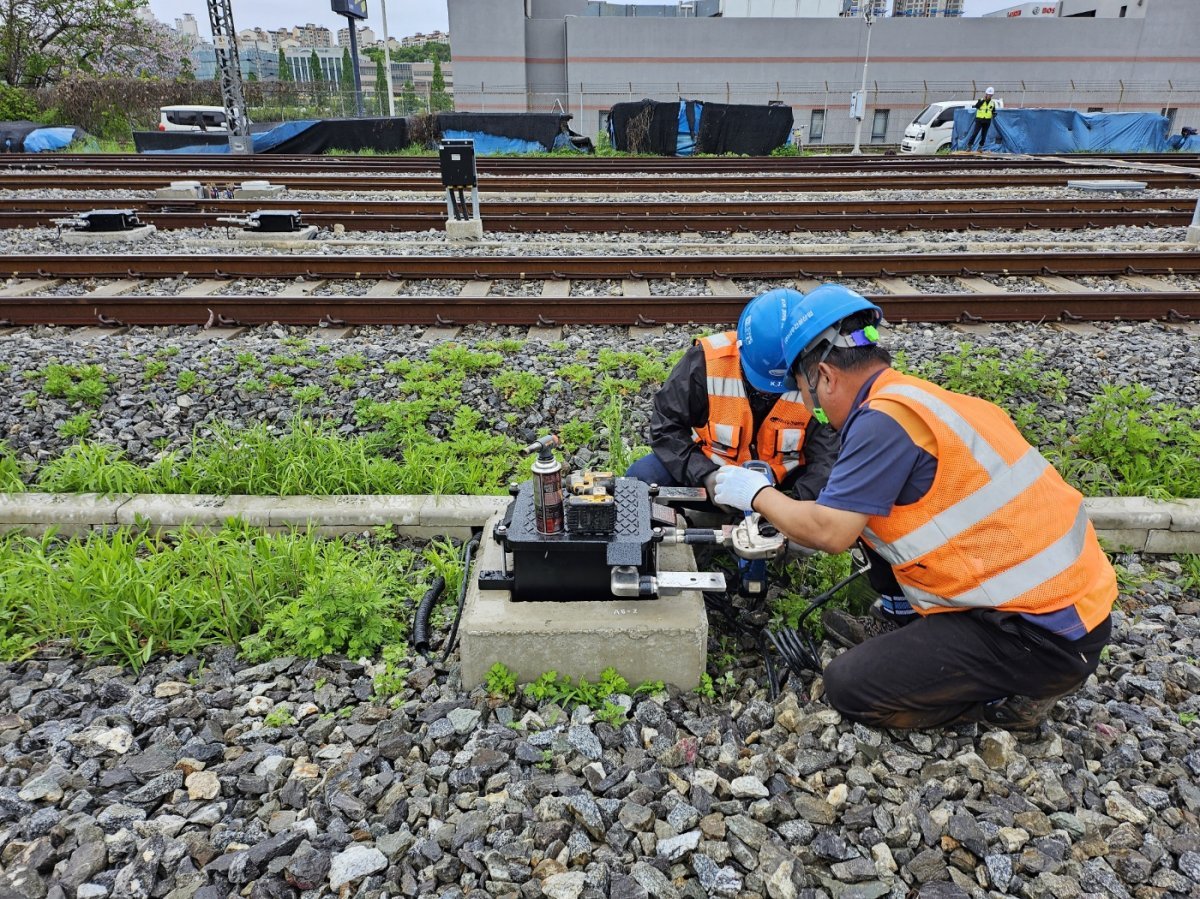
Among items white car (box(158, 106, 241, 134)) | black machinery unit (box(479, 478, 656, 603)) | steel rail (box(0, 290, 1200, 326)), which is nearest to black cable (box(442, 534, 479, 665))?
black machinery unit (box(479, 478, 656, 603))

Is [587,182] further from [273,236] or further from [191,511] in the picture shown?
[191,511]

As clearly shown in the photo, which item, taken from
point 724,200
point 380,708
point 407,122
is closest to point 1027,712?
point 380,708

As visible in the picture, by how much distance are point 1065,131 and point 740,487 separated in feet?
83.9

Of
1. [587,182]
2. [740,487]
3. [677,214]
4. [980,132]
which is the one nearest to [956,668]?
[740,487]

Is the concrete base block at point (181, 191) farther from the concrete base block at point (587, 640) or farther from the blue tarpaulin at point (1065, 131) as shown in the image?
the blue tarpaulin at point (1065, 131)

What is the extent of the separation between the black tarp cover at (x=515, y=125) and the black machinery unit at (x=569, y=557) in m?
21.2

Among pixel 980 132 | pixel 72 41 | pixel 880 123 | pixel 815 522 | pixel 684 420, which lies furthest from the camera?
pixel 880 123

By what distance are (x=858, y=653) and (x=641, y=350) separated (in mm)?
3491

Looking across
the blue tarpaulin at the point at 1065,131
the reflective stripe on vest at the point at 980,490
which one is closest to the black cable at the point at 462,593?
the reflective stripe on vest at the point at 980,490

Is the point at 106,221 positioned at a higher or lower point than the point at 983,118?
lower

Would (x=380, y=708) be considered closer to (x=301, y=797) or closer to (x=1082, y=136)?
(x=301, y=797)

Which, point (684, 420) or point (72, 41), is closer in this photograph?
point (684, 420)

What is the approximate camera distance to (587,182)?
14.2 m

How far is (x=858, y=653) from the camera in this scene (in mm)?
2873
